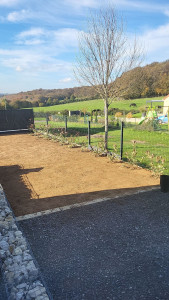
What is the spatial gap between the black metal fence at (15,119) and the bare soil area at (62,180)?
10.8 metres

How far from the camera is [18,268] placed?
287cm

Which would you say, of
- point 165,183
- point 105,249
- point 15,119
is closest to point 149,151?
point 165,183

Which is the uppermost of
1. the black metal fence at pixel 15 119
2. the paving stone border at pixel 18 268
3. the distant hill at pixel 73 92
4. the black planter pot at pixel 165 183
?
the distant hill at pixel 73 92

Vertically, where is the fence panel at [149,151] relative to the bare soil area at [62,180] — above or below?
above

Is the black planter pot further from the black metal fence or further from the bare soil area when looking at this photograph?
the black metal fence

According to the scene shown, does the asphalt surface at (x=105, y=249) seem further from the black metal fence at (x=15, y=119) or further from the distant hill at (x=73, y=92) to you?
the distant hill at (x=73, y=92)

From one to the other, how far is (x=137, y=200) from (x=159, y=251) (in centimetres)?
178

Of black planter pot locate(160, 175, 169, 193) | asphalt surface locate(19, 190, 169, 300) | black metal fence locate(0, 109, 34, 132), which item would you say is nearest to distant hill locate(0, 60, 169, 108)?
black metal fence locate(0, 109, 34, 132)

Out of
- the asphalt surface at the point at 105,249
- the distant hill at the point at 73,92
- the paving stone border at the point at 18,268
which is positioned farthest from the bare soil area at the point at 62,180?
the distant hill at the point at 73,92

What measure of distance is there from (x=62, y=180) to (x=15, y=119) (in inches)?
587

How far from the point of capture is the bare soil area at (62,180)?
5.40 m

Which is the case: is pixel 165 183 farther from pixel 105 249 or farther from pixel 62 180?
pixel 62 180

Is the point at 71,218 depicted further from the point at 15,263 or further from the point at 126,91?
the point at 126,91

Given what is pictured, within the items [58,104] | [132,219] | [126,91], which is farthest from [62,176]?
[58,104]
